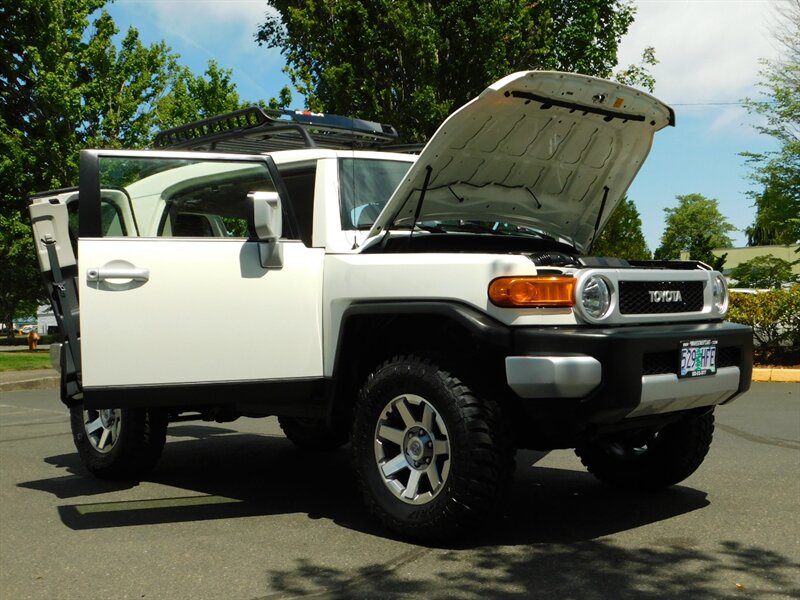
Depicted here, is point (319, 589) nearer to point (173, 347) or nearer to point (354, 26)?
point (173, 347)

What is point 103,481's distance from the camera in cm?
636

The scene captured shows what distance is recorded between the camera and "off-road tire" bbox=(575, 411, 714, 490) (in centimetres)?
538

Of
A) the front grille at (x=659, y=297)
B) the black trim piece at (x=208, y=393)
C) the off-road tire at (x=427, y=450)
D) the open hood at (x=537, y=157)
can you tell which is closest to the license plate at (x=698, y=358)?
the front grille at (x=659, y=297)

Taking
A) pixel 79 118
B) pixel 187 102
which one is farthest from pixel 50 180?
pixel 187 102

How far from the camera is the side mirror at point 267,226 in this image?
15.9 ft

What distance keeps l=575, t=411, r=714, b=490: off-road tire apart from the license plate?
0.55 meters

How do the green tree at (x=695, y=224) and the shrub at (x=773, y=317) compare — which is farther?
the green tree at (x=695, y=224)

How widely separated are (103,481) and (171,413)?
0.80m

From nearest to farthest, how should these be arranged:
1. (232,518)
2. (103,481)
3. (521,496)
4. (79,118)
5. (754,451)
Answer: (232,518) → (521,496) → (103,481) → (754,451) → (79,118)

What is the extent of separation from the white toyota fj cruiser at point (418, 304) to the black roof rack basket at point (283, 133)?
5 cm

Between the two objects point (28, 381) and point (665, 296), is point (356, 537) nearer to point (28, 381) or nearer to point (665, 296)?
point (665, 296)

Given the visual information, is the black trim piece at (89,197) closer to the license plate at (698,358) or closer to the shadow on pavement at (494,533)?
the shadow on pavement at (494,533)

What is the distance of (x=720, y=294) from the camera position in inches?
201

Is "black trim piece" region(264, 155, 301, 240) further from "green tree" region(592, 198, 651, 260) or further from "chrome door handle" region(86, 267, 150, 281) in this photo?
"green tree" region(592, 198, 651, 260)
